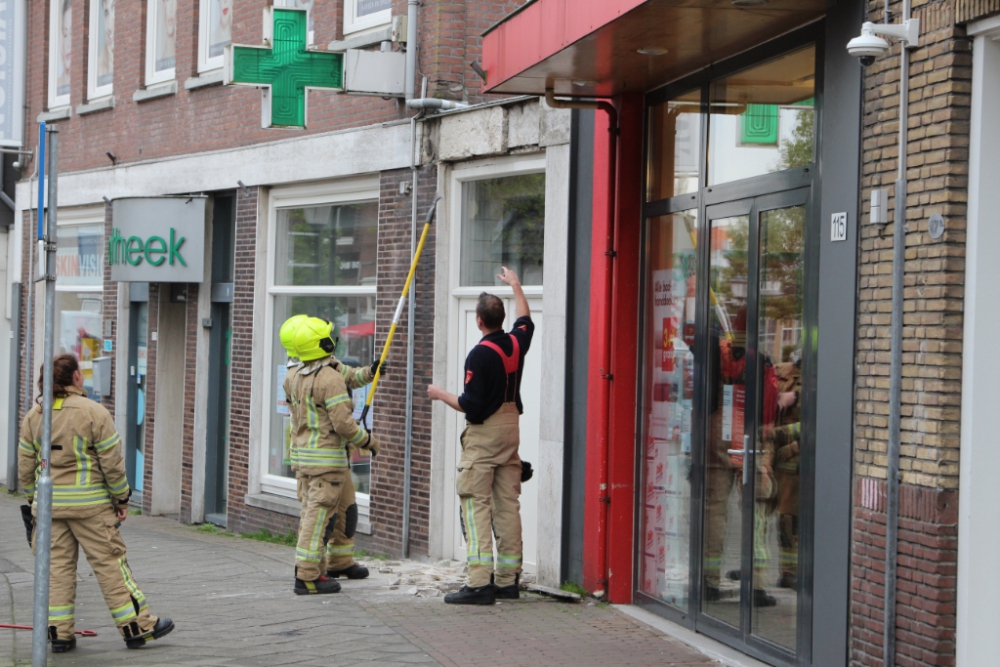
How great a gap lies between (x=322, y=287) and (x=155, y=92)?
13.4 feet

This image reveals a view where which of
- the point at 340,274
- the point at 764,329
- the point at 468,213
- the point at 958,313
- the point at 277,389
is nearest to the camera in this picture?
the point at 958,313

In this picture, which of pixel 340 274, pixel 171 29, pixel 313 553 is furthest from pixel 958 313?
pixel 171 29

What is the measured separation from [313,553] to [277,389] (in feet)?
14.5

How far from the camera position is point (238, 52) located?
1102 centimetres

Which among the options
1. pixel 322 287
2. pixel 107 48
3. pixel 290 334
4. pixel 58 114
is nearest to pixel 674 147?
pixel 290 334

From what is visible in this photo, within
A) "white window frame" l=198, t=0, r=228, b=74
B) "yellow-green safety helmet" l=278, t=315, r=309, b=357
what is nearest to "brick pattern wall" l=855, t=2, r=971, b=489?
"yellow-green safety helmet" l=278, t=315, r=309, b=357

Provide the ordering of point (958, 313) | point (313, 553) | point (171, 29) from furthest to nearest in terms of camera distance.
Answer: point (171, 29)
point (313, 553)
point (958, 313)

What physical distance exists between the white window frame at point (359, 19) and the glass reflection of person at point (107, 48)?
5.50m

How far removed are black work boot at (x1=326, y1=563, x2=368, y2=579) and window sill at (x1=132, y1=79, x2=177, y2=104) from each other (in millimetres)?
7119

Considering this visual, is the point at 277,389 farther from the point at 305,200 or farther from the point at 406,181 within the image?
the point at 406,181

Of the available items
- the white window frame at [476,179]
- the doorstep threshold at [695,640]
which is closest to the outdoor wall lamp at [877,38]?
the doorstep threshold at [695,640]

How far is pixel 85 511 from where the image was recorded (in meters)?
7.34

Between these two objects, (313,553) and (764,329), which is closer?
(764,329)

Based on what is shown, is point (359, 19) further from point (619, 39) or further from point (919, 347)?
point (919, 347)
